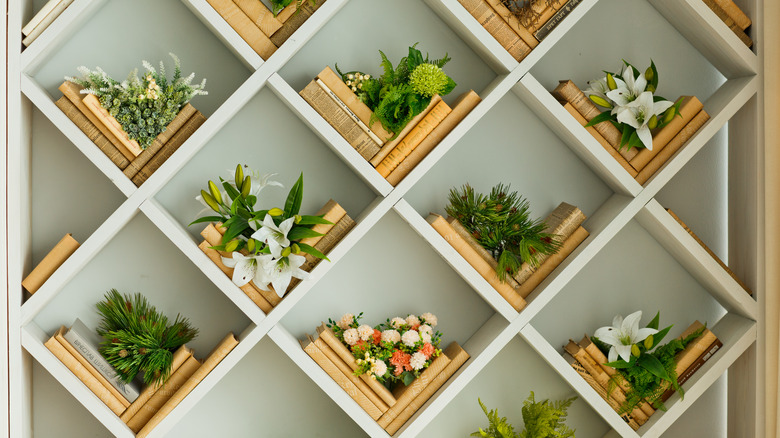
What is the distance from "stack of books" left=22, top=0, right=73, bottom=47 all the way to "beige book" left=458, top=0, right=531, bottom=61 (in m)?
0.96

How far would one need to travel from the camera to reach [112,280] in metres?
1.70

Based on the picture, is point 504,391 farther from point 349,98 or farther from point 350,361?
point 349,98

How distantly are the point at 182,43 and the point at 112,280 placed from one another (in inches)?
25.9

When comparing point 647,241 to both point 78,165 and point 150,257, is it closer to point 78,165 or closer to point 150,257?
point 150,257

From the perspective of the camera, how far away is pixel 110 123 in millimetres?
1502

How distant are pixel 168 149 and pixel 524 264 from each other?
37.3 inches

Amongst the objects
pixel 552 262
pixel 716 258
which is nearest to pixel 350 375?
pixel 552 262

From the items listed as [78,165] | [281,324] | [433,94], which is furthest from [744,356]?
[78,165]

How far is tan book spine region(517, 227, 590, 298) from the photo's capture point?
1671mm

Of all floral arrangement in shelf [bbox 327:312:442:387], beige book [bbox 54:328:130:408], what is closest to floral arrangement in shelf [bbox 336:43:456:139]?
floral arrangement in shelf [bbox 327:312:442:387]

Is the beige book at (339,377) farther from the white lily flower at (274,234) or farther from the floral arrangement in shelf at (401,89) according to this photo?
the floral arrangement in shelf at (401,89)

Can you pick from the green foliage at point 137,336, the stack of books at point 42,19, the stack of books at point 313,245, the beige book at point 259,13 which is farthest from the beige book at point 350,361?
the stack of books at point 42,19

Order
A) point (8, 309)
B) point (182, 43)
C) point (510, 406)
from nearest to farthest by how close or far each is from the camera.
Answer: point (8, 309)
point (182, 43)
point (510, 406)

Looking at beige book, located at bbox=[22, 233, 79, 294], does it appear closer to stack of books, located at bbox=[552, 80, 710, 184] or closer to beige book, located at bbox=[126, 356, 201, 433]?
beige book, located at bbox=[126, 356, 201, 433]
